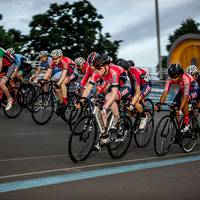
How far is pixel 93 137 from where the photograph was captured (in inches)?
310

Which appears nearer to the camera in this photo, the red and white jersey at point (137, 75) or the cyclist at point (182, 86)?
the cyclist at point (182, 86)

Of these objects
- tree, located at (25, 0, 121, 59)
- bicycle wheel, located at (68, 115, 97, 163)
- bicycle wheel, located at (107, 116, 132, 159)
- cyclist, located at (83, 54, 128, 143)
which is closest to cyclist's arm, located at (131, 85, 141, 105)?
bicycle wheel, located at (107, 116, 132, 159)

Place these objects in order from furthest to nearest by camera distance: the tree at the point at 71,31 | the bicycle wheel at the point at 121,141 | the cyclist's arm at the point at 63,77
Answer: the tree at the point at 71,31
the cyclist's arm at the point at 63,77
the bicycle wheel at the point at 121,141

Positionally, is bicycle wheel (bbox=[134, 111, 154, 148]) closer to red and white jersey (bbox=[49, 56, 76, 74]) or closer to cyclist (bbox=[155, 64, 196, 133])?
cyclist (bbox=[155, 64, 196, 133])

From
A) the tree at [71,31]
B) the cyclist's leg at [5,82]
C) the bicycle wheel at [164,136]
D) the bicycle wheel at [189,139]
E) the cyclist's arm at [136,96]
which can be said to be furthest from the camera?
the tree at [71,31]

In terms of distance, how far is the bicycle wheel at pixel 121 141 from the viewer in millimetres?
8422

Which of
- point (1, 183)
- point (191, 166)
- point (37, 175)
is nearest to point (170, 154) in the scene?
point (191, 166)

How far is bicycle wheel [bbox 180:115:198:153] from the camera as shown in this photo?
961cm

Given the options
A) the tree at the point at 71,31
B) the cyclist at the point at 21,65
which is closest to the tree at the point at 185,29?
the tree at the point at 71,31

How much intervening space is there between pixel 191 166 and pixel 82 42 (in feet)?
121

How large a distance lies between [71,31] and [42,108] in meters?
34.6

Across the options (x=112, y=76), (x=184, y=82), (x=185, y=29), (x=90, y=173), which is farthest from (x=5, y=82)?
(x=185, y=29)

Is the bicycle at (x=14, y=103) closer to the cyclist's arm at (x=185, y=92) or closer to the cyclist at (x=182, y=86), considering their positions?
the cyclist at (x=182, y=86)

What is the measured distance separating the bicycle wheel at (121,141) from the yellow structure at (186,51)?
94.1 ft
